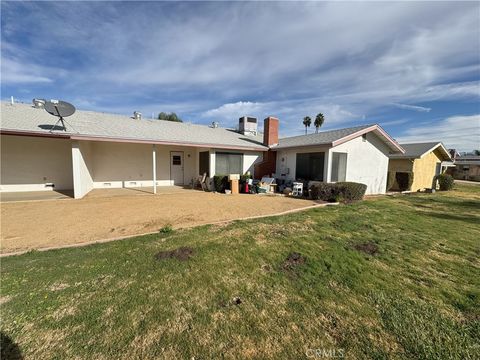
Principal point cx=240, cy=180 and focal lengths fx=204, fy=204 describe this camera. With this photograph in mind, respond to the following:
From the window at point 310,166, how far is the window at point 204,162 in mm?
5553

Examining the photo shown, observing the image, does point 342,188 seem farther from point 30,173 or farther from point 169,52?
point 30,173

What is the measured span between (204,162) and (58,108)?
7725mm

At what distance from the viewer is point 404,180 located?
1479cm

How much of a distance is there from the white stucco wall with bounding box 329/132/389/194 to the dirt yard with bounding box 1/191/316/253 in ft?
17.2

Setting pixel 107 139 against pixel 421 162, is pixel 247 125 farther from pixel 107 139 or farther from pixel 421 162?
pixel 421 162

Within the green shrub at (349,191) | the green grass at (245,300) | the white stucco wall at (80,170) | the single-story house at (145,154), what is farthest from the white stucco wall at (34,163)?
the green shrub at (349,191)

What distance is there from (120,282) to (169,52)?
10.6m

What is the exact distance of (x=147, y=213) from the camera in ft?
23.3

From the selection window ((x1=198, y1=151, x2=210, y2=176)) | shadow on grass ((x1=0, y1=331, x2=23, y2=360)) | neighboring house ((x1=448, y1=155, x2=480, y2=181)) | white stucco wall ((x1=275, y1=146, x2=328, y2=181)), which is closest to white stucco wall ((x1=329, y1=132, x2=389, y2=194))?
white stucco wall ((x1=275, y1=146, x2=328, y2=181))

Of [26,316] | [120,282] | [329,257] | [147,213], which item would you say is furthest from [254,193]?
[26,316]

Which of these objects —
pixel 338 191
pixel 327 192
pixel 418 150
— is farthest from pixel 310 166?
pixel 418 150

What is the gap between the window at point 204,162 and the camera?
512 inches

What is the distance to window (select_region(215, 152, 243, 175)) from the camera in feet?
42.3

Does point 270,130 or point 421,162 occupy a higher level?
point 270,130
